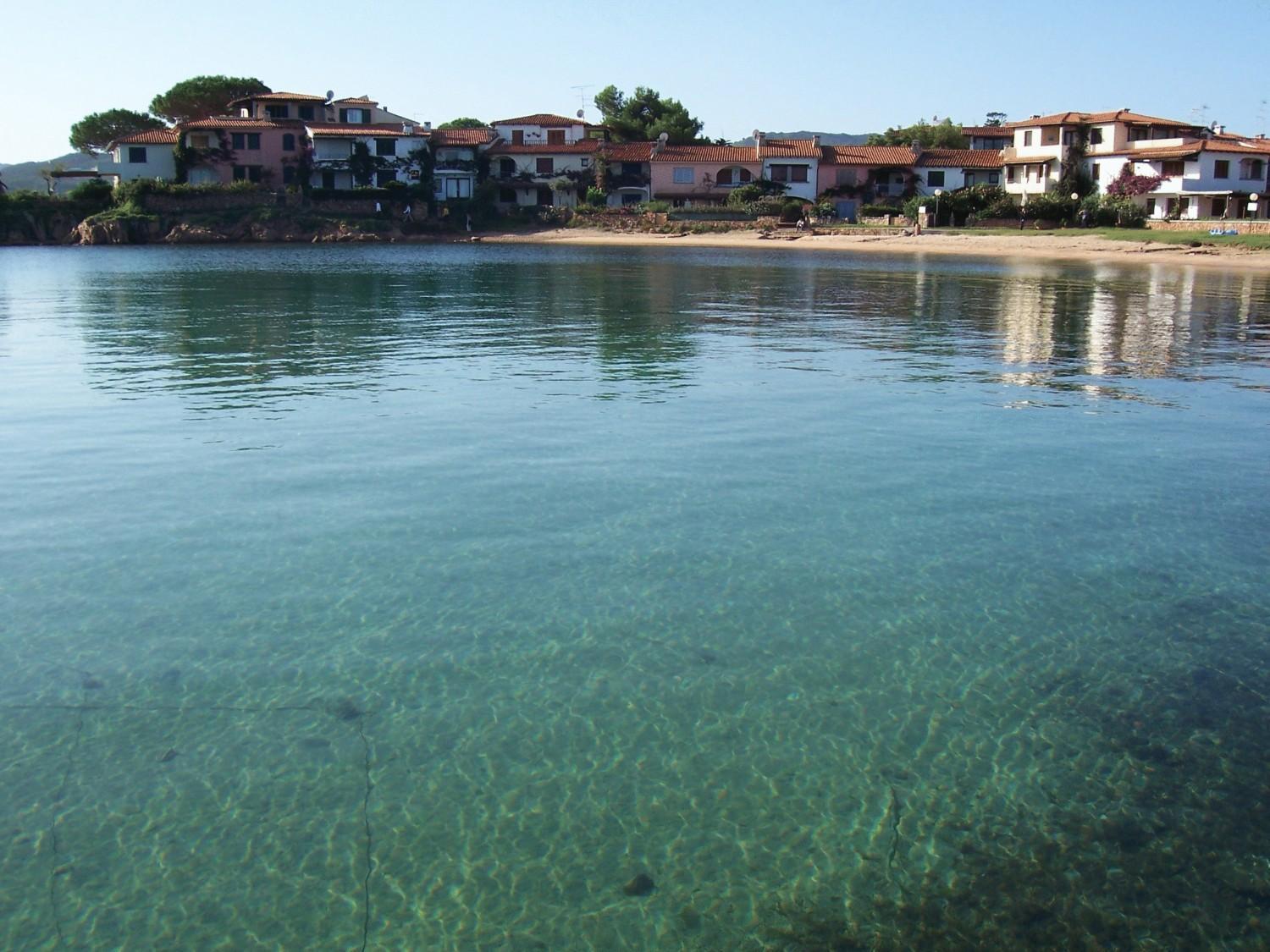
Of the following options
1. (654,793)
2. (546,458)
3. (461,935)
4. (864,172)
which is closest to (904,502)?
(546,458)

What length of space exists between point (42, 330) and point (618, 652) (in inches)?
1102

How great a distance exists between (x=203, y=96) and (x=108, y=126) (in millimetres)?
11279

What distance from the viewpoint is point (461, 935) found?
5531 mm

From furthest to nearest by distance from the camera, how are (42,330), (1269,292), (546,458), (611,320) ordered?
(1269,292) < (611,320) < (42,330) < (546,458)

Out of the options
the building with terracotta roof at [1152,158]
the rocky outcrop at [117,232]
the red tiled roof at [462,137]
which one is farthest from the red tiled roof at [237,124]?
the building with terracotta roof at [1152,158]

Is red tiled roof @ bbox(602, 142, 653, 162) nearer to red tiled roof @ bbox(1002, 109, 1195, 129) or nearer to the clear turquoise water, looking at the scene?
red tiled roof @ bbox(1002, 109, 1195, 129)

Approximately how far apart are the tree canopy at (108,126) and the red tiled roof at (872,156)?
73407mm

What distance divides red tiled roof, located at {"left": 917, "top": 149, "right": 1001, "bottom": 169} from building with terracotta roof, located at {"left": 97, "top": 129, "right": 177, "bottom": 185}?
236ft

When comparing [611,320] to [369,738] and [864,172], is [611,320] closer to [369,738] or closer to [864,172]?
[369,738]

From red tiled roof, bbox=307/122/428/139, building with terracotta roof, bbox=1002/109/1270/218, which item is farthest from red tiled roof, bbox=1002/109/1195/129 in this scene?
red tiled roof, bbox=307/122/428/139

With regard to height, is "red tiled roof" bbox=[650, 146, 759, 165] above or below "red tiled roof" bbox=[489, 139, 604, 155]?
below

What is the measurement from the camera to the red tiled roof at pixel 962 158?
102 meters

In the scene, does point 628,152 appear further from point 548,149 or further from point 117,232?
point 117,232

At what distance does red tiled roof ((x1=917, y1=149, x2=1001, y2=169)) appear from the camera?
102m
